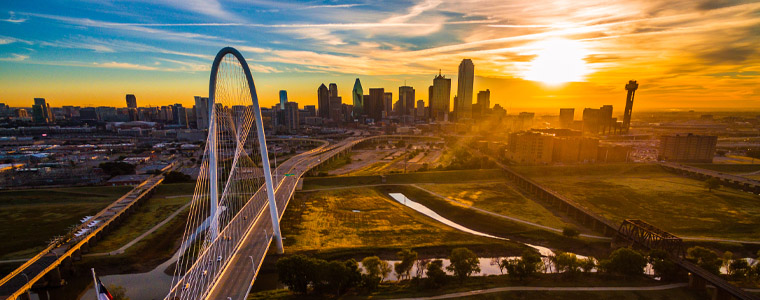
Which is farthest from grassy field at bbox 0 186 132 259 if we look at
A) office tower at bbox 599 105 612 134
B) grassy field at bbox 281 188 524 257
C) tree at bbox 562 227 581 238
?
office tower at bbox 599 105 612 134

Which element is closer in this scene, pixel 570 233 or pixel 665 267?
pixel 665 267

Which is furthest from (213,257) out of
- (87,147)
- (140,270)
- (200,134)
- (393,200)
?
(200,134)

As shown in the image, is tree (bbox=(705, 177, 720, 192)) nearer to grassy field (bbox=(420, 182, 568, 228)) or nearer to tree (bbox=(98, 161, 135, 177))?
grassy field (bbox=(420, 182, 568, 228))

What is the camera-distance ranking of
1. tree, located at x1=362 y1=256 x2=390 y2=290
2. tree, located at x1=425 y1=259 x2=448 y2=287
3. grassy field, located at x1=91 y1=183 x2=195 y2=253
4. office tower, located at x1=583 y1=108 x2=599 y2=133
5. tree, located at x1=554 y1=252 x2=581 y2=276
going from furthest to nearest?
office tower, located at x1=583 y1=108 x2=599 y2=133 < grassy field, located at x1=91 y1=183 x2=195 y2=253 < tree, located at x1=554 y1=252 x2=581 y2=276 < tree, located at x1=425 y1=259 x2=448 y2=287 < tree, located at x1=362 y1=256 x2=390 y2=290

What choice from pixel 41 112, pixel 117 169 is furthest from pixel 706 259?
pixel 41 112

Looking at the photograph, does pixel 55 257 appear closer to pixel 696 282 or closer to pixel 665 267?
pixel 665 267
